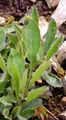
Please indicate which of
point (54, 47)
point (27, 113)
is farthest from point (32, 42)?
point (27, 113)

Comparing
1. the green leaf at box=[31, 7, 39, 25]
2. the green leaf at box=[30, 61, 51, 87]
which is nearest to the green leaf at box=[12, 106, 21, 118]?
the green leaf at box=[30, 61, 51, 87]

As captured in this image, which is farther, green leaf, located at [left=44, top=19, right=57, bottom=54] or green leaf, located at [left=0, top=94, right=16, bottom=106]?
green leaf, located at [left=44, top=19, right=57, bottom=54]

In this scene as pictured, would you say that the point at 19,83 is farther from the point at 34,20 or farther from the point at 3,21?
the point at 3,21

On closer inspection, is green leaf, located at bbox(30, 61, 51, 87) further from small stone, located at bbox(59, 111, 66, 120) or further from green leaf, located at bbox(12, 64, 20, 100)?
small stone, located at bbox(59, 111, 66, 120)

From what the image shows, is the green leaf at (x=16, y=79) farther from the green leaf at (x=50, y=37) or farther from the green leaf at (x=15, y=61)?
the green leaf at (x=50, y=37)

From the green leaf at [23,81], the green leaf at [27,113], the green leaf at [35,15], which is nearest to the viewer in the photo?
the green leaf at [23,81]

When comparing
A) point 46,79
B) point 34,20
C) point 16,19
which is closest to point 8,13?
point 16,19

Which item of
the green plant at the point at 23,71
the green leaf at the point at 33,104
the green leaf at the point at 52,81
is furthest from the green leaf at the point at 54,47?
the green leaf at the point at 33,104

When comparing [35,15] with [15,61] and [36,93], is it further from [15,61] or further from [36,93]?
[36,93]
